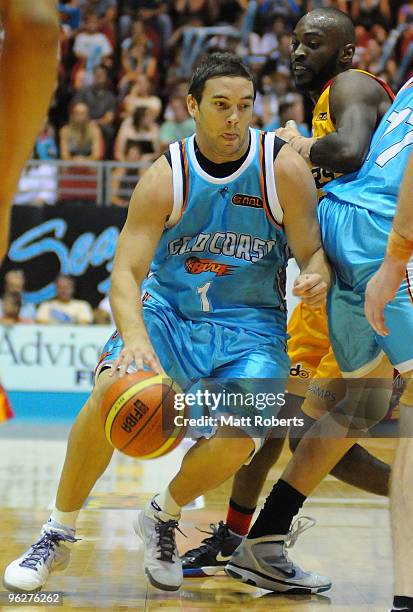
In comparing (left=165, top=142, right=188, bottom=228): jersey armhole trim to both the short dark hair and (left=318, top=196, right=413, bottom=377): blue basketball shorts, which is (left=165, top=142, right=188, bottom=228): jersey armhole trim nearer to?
the short dark hair

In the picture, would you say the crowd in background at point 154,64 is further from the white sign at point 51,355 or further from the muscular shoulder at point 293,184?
the muscular shoulder at point 293,184

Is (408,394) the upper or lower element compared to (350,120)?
lower

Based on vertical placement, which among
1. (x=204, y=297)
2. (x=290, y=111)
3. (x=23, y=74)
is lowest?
(x=290, y=111)

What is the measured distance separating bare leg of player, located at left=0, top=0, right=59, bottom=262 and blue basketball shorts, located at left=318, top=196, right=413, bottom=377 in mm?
1974

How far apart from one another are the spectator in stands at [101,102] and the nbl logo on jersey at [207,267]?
351 inches

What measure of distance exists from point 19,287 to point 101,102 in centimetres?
346

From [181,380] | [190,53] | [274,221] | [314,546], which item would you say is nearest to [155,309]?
[181,380]

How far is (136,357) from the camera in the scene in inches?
122

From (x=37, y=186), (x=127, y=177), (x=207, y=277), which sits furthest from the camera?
(x=37, y=186)

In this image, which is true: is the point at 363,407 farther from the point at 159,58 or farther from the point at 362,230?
the point at 159,58

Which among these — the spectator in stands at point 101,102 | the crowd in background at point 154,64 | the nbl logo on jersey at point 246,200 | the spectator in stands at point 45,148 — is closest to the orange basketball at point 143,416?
the nbl logo on jersey at point 246,200

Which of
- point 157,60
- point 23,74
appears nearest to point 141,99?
point 157,60

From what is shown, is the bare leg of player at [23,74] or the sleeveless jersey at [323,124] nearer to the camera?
the bare leg of player at [23,74]

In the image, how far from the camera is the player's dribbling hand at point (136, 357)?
10.2ft
